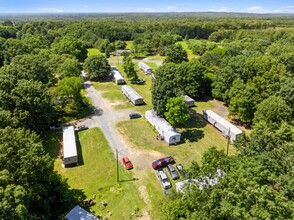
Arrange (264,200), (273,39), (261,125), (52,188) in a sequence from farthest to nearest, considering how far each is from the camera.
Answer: (273,39) → (261,125) → (52,188) → (264,200)

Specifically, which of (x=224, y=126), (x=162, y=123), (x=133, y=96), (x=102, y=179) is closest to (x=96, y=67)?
(x=133, y=96)

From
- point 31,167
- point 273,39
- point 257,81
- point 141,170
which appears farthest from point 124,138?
point 273,39

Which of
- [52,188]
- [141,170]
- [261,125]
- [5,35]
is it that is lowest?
[141,170]

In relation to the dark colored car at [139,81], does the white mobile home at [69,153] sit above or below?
below

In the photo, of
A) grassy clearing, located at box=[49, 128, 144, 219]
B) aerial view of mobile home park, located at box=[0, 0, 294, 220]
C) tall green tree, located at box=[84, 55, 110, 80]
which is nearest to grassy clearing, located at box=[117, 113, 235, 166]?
aerial view of mobile home park, located at box=[0, 0, 294, 220]

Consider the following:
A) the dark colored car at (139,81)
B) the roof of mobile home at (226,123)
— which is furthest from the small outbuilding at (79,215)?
the dark colored car at (139,81)

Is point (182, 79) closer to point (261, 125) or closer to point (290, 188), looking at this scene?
point (261, 125)

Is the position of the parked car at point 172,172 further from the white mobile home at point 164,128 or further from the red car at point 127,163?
the white mobile home at point 164,128

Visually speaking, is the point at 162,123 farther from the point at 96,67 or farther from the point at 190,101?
the point at 96,67
